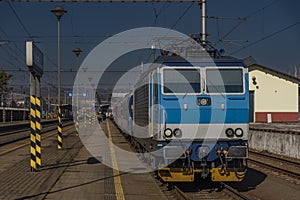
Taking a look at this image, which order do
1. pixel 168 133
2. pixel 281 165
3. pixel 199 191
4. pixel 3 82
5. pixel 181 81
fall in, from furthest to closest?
1. pixel 3 82
2. pixel 281 165
3. pixel 199 191
4. pixel 181 81
5. pixel 168 133

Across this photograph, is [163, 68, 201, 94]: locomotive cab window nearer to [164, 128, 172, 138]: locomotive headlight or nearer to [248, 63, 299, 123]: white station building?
[164, 128, 172, 138]: locomotive headlight

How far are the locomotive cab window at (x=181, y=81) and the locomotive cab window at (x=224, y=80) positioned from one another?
1.00 ft

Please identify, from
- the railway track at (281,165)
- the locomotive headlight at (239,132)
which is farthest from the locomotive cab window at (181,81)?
the railway track at (281,165)

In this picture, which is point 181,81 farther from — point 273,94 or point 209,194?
point 273,94

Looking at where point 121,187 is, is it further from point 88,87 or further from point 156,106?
point 88,87

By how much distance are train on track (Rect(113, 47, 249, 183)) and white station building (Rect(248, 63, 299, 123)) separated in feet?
110

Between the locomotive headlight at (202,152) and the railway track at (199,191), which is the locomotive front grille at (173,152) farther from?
the railway track at (199,191)

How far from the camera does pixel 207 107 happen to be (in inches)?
485

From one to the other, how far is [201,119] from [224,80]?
1.21 m

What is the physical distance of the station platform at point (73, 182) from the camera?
12117mm

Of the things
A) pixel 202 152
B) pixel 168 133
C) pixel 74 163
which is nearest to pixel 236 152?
pixel 202 152

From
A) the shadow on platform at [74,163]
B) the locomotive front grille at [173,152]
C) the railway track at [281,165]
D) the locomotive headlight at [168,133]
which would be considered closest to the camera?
the locomotive front grille at [173,152]

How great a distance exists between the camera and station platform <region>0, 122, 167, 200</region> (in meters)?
12.1

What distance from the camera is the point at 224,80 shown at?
12.6 meters
